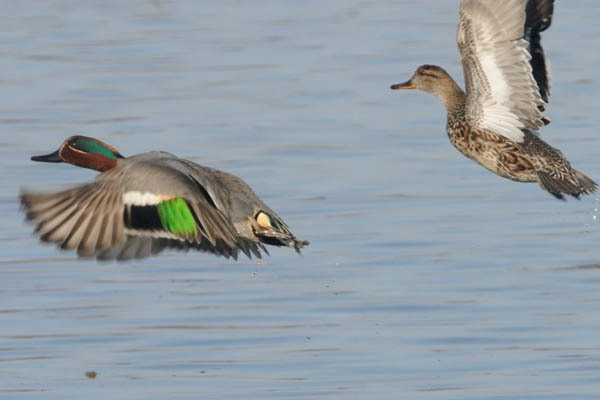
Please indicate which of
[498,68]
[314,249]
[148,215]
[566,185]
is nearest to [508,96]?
[498,68]

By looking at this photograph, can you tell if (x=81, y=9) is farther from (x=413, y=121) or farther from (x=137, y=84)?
(x=413, y=121)

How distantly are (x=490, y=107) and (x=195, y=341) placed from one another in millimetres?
1952

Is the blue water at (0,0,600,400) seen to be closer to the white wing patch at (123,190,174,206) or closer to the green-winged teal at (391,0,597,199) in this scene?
the green-winged teal at (391,0,597,199)

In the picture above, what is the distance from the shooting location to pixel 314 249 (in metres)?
10.3

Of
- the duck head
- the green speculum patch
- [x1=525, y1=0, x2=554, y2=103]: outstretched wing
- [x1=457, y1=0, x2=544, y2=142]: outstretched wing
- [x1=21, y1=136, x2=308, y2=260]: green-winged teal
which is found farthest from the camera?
[x1=525, y1=0, x2=554, y2=103]: outstretched wing

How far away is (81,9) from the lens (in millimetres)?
19547

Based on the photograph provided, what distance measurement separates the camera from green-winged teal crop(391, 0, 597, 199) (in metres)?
8.30

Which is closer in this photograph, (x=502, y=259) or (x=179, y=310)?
A: (x=179, y=310)

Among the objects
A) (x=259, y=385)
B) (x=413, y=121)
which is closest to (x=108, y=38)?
(x=413, y=121)

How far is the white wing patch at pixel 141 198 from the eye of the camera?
22.0 feet

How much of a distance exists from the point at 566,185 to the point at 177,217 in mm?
2597

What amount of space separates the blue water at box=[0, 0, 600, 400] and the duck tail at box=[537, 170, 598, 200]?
2.34 ft

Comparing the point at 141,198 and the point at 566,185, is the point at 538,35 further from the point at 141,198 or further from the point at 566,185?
the point at 141,198

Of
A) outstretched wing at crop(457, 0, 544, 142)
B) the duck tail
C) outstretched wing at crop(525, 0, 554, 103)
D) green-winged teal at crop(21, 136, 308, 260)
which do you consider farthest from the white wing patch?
outstretched wing at crop(525, 0, 554, 103)
